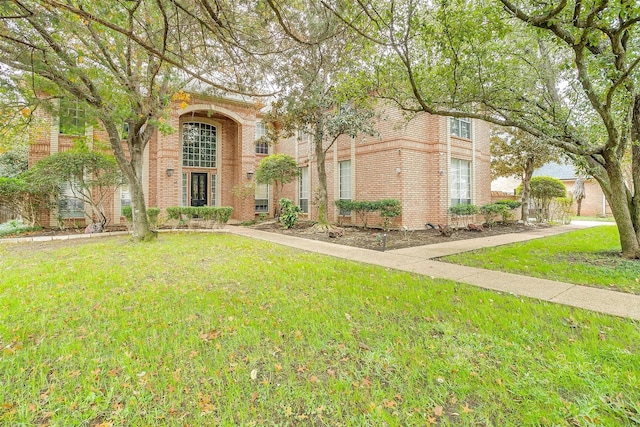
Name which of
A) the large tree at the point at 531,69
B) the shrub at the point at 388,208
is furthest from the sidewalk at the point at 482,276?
the large tree at the point at 531,69

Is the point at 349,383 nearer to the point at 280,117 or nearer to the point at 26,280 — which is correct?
the point at 26,280

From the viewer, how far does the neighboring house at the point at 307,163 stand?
1157cm

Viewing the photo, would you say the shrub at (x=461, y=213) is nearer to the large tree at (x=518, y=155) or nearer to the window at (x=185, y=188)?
the large tree at (x=518, y=155)

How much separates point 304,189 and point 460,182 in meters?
7.44

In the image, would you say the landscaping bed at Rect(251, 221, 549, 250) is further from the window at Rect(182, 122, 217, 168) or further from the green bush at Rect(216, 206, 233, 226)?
the window at Rect(182, 122, 217, 168)

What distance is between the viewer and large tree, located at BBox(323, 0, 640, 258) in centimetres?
465

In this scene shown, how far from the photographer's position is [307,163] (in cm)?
1538

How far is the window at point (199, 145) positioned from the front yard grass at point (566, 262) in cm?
1379

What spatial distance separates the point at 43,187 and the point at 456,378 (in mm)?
13714

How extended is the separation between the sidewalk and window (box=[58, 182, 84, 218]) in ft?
32.5

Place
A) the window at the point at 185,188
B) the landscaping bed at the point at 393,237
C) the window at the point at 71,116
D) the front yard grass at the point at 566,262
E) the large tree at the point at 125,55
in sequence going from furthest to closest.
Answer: the window at the point at 185,188, the landscaping bed at the point at 393,237, the window at the point at 71,116, the front yard grass at the point at 566,262, the large tree at the point at 125,55

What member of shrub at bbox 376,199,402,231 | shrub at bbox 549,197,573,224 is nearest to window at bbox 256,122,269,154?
shrub at bbox 376,199,402,231

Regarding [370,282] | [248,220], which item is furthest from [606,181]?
[248,220]

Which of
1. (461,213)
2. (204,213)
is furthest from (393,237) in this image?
(204,213)
